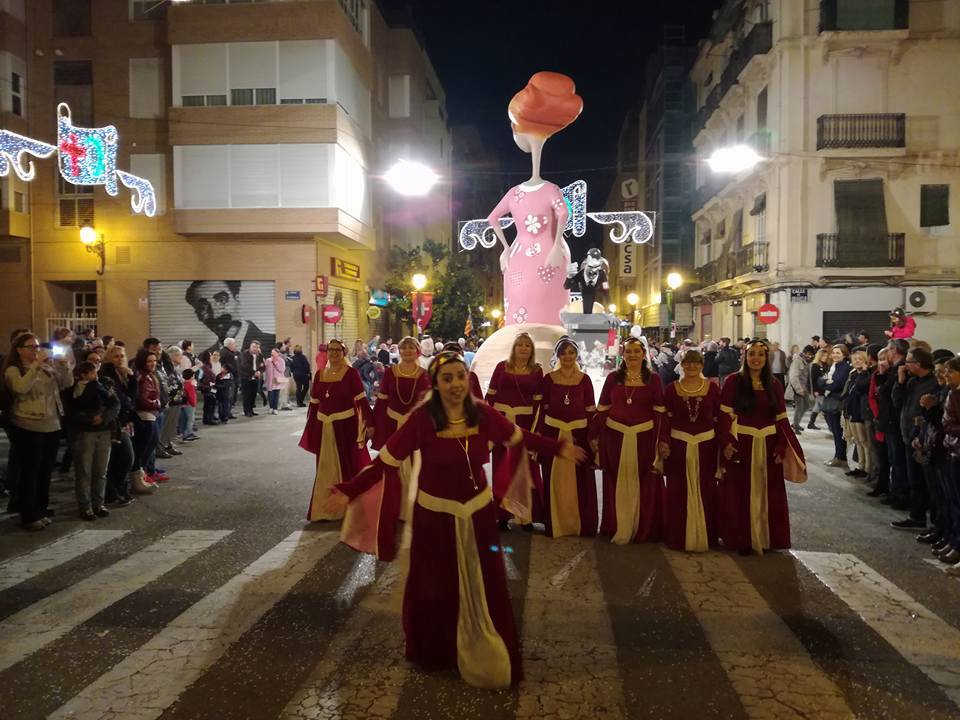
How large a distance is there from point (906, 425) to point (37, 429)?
8.43 metres

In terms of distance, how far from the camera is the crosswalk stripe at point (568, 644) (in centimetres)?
367

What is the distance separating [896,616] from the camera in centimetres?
481

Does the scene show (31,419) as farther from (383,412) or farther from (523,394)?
(523,394)

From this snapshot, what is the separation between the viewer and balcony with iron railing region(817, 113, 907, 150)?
22.4 metres

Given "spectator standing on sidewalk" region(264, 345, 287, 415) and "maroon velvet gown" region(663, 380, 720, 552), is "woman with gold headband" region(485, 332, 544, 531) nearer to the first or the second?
"maroon velvet gown" region(663, 380, 720, 552)

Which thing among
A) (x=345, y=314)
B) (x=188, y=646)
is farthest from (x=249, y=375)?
(x=188, y=646)

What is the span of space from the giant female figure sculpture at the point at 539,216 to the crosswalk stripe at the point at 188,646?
6068 mm

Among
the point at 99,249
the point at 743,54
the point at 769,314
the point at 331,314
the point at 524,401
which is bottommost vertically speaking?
the point at 524,401

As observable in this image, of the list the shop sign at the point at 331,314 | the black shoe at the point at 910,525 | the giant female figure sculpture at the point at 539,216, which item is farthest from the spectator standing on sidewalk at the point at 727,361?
the shop sign at the point at 331,314

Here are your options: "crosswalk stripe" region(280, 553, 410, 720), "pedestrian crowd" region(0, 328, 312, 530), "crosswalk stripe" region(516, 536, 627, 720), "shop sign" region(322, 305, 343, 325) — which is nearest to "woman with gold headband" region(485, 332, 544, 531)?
"crosswalk stripe" region(516, 536, 627, 720)

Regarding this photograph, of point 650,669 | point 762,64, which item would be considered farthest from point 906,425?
point 762,64

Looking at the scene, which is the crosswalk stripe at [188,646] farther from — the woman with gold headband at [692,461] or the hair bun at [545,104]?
the hair bun at [545,104]

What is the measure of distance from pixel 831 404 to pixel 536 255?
485 centimetres

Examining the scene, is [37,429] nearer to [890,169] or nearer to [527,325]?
[527,325]
